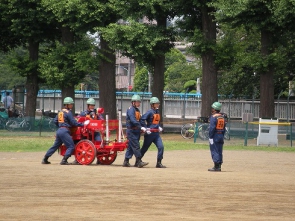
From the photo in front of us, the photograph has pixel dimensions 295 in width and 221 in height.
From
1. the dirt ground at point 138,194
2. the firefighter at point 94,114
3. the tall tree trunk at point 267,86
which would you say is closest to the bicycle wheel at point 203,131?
the tall tree trunk at point 267,86

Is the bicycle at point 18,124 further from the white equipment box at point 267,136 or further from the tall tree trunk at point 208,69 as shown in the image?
the white equipment box at point 267,136

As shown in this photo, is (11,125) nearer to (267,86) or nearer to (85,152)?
(267,86)

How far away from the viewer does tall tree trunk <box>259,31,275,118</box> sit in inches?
1689

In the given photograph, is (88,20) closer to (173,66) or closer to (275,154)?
(275,154)

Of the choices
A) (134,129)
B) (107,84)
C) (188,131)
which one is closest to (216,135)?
(134,129)

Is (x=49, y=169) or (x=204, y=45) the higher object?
(x=204, y=45)

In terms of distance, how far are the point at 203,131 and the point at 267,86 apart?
13.4 ft

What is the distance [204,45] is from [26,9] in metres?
12.2

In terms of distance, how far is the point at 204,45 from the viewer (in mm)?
43969

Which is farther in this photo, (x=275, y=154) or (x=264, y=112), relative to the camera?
(x=264, y=112)

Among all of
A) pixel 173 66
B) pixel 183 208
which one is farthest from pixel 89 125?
pixel 173 66

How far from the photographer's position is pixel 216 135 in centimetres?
2427

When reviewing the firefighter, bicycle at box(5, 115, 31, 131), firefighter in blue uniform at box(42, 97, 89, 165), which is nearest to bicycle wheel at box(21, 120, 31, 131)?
bicycle at box(5, 115, 31, 131)

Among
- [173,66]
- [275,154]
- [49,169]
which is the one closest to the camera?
[49,169]
